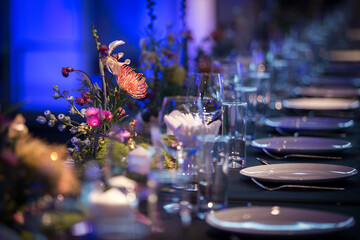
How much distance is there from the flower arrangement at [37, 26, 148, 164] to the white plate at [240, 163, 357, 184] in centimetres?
41

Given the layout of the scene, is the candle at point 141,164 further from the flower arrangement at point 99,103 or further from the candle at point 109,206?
the flower arrangement at point 99,103

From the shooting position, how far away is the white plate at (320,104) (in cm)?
325

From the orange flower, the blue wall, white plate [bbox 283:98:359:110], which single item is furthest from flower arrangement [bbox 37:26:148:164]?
the blue wall

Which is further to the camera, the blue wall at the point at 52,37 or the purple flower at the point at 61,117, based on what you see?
the blue wall at the point at 52,37

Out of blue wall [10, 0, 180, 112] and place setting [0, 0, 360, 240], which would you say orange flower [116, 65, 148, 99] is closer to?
place setting [0, 0, 360, 240]

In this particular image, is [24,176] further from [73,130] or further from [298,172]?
[298,172]

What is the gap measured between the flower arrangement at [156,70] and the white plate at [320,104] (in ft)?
3.62

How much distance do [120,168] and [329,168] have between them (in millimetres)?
810

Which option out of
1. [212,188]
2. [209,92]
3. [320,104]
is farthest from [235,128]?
[320,104]

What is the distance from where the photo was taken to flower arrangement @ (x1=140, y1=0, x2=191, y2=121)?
222cm

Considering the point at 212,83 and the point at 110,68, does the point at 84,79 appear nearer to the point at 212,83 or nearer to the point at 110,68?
the point at 110,68

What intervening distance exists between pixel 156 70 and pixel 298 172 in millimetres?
905

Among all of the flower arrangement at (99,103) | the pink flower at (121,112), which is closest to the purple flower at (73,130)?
the flower arrangement at (99,103)

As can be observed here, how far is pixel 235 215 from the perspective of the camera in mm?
1123
